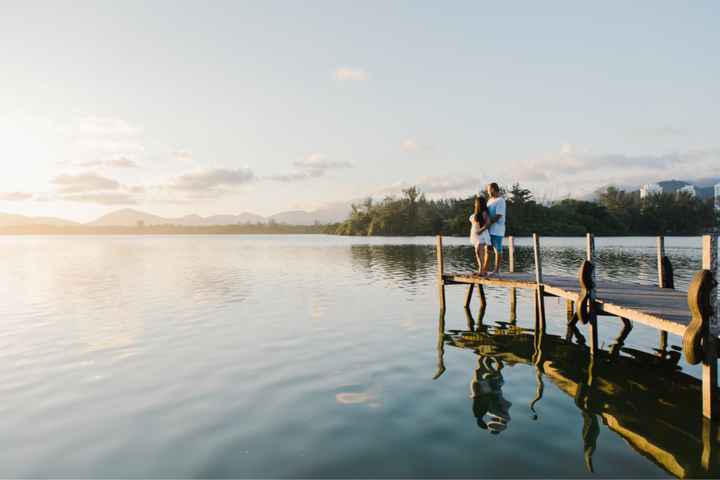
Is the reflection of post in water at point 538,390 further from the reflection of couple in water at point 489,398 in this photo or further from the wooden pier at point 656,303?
the wooden pier at point 656,303

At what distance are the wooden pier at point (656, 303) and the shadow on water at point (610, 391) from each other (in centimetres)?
63

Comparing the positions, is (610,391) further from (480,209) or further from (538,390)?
(480,209)

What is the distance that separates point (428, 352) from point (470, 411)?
374 centimetres

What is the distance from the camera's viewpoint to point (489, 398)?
785 cm

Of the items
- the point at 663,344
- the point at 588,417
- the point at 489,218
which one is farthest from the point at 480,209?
the point at 588,417

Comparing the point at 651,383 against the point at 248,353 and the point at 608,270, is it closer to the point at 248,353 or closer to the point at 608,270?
the point at 248,353

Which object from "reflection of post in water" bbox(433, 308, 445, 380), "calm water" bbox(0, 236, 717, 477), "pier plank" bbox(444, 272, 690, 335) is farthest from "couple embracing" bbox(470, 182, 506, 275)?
"calm water" bbox(0, 236, 717, 477)

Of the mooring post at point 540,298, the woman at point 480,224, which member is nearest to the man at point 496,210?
the woman at point 480,224

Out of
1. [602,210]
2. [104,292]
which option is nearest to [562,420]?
[104,292]

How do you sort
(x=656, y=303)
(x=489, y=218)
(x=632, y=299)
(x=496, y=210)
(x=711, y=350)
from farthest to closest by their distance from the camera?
(x=489, y=218)
(x=496, y=210)
(x=632, y=299)
(x=656, y=303)
(x=711, y=350)

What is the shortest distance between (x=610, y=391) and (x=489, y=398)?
2.48 metres

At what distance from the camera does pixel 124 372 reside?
9.60 metres

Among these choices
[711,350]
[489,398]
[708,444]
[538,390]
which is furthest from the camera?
[538,390]

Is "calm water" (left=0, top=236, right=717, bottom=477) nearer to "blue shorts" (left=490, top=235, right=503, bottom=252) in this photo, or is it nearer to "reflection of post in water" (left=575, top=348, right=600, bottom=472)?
"reflection of post in water" (left=575, top=348, right=600, bottom=472)
